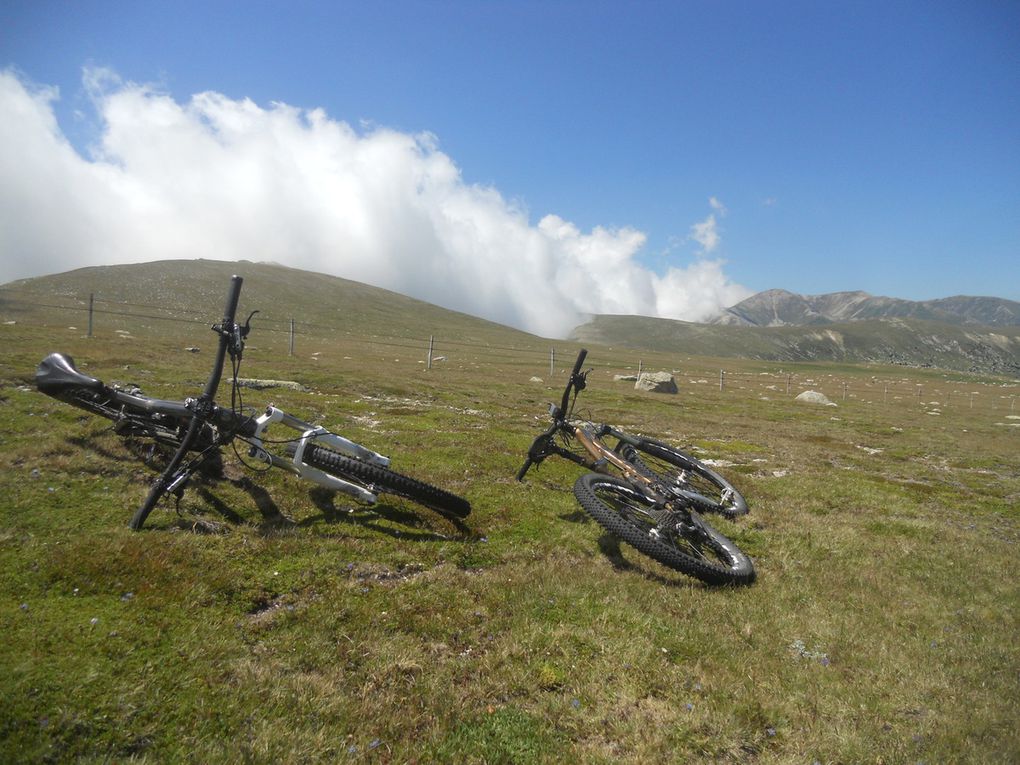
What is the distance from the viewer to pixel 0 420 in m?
10.9

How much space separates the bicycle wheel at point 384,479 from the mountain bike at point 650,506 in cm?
236

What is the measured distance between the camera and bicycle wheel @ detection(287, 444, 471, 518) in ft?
27.6

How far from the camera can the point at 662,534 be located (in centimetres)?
920

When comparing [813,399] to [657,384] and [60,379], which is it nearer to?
[657,384]

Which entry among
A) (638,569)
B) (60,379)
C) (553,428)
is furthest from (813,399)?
(60,379)

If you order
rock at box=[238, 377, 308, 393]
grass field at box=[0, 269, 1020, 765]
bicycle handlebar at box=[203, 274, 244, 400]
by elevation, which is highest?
bicycle handlebar at box=[203, 274, 244, 400]

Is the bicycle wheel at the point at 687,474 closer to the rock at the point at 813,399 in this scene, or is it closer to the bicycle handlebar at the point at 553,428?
the bicycle handlebar at the point at 553,428

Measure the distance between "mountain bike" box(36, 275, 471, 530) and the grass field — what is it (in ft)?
2.38

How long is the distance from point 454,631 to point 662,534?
463cm

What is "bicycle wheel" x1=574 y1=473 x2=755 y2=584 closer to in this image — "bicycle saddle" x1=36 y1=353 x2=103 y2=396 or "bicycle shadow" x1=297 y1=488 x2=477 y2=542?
"bicycle shadow" x1=297 y1=488 x2=477 y2=542

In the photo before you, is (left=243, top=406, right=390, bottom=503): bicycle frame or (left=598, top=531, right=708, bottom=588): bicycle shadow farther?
(left=243, top=406, right=390, bottom=503): bicycle frame

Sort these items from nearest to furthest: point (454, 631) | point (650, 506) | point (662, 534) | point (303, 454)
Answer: point (454, 631), point (303, 454), point (662, 534), point (650, 506)

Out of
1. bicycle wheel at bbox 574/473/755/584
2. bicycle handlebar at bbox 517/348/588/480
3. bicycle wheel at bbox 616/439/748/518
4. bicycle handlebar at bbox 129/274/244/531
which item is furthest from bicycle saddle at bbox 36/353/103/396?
bicycle wheel at bbox 616/439/748/518

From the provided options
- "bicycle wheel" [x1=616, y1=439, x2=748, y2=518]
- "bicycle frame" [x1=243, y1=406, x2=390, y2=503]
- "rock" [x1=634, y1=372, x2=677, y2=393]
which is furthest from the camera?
"rock" [x1=634, y1=372, x2=677, y2=393]
